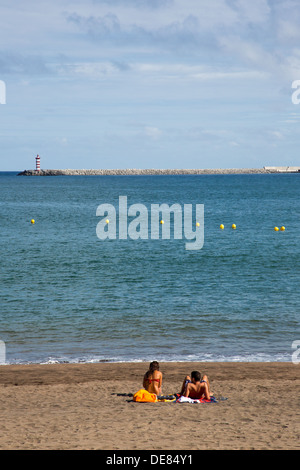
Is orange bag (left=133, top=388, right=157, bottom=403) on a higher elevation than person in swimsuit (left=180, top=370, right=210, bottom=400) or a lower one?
lower

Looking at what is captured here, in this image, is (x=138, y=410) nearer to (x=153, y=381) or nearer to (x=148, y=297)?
(x=153, y=381)

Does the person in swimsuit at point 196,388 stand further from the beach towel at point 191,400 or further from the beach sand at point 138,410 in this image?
the beach sand at point 138,410

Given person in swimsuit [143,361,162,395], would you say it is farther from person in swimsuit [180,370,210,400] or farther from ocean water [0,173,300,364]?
ocean water [0,173,300,364]

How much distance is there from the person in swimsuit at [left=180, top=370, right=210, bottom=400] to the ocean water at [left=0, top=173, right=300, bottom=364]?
4.63 meters

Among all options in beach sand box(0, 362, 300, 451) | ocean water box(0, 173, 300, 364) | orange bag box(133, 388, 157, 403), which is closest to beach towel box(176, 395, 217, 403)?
beach sand box(0, 362, 300, 451)

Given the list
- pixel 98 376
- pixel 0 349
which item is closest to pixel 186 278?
pixel 0 349

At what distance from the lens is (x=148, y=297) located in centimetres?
2695

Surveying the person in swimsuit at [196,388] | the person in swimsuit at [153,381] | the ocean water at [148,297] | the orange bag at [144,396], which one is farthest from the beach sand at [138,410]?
the ocean water at [148,297]

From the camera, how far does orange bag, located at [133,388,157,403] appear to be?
42.4ft

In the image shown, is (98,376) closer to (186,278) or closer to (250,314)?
(250,314)

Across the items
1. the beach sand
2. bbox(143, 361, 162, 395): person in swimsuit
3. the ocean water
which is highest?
the ocean water

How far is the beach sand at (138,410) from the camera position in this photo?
988cm
